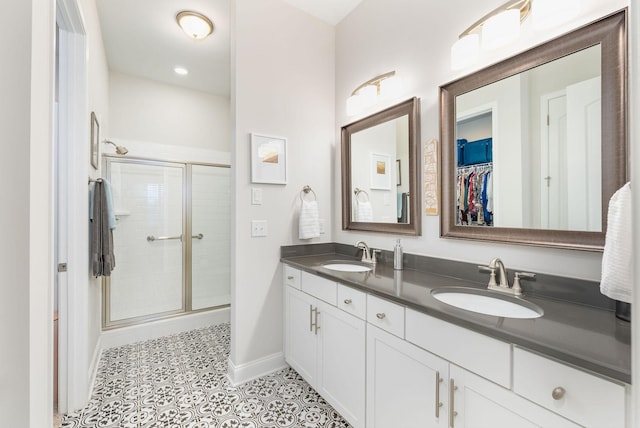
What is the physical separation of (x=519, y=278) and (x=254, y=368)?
5.88 feet

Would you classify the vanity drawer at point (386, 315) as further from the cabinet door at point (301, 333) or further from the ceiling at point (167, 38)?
the ceiling at point (167, 38)

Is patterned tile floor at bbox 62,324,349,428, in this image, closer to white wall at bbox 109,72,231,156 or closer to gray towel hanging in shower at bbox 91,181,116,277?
gray towel hanging in shower at bbox 91,181,116,277

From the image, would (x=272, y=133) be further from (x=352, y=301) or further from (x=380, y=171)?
(x=352, y=301)

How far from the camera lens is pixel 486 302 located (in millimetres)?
1269

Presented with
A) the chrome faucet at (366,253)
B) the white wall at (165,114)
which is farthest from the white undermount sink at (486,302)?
the white wall at (165,114)

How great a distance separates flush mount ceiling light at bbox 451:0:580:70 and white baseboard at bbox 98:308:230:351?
10.3 ft

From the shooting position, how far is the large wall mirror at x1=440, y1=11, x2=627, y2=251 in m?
1.04

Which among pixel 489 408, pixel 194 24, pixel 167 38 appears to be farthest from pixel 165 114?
pixel 489 408

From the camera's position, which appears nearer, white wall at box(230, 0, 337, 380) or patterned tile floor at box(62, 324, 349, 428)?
patterned tile floor at box(62, 324, 349, 428)

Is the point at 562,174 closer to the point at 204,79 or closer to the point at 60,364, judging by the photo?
the point at 60,364

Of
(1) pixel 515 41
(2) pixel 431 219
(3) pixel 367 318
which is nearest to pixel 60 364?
(3) pixel 367 318

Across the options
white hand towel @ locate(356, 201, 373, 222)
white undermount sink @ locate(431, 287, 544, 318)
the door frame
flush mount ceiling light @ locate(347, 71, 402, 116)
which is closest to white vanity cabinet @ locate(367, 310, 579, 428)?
white undermount sink @ locate(431, 287, 544, 318)

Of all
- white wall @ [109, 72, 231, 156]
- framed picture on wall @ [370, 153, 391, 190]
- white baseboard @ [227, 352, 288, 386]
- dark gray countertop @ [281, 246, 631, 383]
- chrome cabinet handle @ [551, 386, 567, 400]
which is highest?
white wall @ [109, 72, 231, 156]

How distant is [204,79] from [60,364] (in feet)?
9.24
